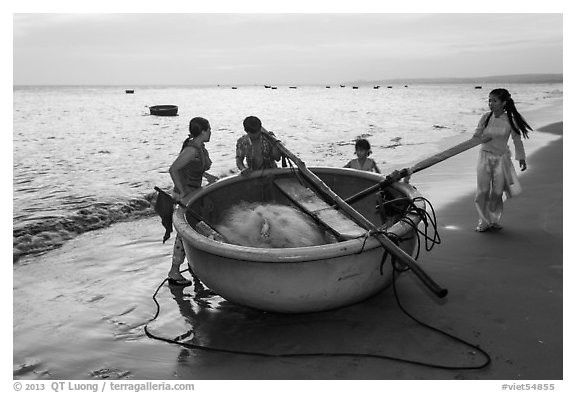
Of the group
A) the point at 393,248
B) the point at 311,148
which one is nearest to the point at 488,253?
the point at 393,248

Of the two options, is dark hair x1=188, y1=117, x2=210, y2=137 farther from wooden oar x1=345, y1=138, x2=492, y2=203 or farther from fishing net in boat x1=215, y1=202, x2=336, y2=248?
wooden oar x1=345, y1=138, x2=492, y2=203

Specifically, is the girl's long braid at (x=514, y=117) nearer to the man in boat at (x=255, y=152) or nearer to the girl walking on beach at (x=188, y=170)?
the man in boat at (x=255, y=152)

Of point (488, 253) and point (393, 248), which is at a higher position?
point (393, 248)

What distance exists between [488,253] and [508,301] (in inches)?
49.4

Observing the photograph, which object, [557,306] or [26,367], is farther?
[557,306]

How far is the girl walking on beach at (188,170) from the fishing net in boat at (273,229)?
552 mm

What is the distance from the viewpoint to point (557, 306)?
4355mm

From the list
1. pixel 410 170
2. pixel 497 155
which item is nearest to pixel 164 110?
pixel 497 155

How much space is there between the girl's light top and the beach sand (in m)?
1.17

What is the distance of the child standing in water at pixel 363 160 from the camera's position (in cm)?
623

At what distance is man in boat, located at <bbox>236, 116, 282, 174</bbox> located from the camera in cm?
614

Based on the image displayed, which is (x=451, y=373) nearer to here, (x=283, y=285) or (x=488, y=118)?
(x=283, y=285)

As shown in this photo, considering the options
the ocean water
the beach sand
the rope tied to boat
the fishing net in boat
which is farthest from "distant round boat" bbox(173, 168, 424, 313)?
the ocean water

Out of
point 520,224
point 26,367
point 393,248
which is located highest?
point 393,248
